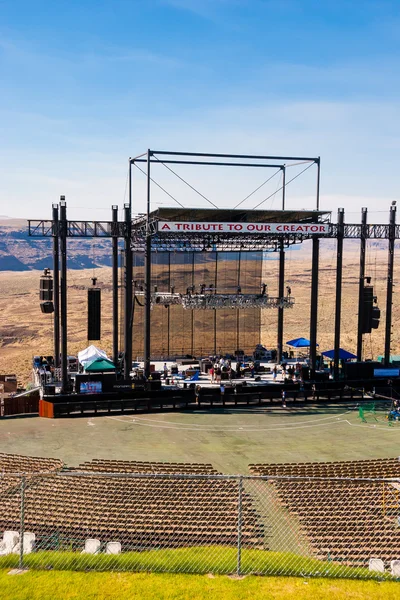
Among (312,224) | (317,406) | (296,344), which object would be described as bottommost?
(317,406)

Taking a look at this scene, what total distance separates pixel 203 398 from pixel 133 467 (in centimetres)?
1604

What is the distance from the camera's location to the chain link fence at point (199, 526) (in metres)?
10.8

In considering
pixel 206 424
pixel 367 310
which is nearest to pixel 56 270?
pixel 206 424

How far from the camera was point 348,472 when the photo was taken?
21.5 m

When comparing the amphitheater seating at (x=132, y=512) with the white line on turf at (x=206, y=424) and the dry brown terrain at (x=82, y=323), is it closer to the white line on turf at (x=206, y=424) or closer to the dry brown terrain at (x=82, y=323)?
the white line on turf at (x=206, y=424)

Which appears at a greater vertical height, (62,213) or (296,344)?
(62,213)

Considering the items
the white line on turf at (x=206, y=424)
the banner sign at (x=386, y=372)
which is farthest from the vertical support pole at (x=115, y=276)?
the banner sign at (x=386, y=372)

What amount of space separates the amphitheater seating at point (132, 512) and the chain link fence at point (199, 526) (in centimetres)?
4

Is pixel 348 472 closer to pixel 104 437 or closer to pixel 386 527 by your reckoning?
pixel 386 527

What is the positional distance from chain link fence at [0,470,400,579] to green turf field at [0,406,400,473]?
626 centimetres

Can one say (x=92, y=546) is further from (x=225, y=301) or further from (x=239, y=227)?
(x=225, y=301)

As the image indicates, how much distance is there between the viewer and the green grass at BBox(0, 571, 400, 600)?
9328mm

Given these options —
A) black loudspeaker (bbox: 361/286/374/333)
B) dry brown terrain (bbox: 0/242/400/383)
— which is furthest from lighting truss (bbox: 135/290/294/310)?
dry brown terrain (bbox: 0/242/400/383)

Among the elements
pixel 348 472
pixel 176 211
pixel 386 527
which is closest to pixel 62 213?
pixel 176 211
